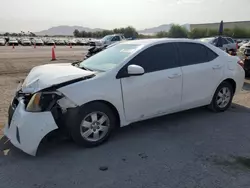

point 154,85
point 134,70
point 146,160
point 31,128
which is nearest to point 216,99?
point 154,85

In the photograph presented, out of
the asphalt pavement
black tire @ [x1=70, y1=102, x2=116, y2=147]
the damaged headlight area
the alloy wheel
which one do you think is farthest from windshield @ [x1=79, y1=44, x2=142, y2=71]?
the asphalt pavement

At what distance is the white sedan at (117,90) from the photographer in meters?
3.69

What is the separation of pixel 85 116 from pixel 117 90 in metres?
0.64

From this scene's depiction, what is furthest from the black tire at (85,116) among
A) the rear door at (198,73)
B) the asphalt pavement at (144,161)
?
the rear door at (198,73)

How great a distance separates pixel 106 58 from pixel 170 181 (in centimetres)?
253

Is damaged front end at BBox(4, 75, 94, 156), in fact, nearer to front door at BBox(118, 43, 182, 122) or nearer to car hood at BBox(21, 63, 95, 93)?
car hood at BBox(21, 63, 95, 93)

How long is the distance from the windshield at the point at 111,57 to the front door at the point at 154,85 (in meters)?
0.23

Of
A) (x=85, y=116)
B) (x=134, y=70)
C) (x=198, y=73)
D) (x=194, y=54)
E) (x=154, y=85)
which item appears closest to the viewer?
(x=85, y=116)

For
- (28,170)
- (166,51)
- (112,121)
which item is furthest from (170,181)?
(166,51)

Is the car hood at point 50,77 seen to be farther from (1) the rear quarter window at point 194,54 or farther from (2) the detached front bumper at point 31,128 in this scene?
(1) the rear quarter window at point 194,54

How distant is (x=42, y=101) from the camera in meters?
3.69

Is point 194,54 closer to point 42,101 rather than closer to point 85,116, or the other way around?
point 85,116

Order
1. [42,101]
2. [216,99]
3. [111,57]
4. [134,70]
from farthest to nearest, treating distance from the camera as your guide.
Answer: [216,99], [111,57], [134,70], [42,101]

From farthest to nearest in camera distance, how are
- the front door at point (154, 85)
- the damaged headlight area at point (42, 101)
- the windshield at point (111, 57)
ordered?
the windshield at point (111, 57) → the front door at point (154, 85) → the damaged headlight area at point (42, 101)
